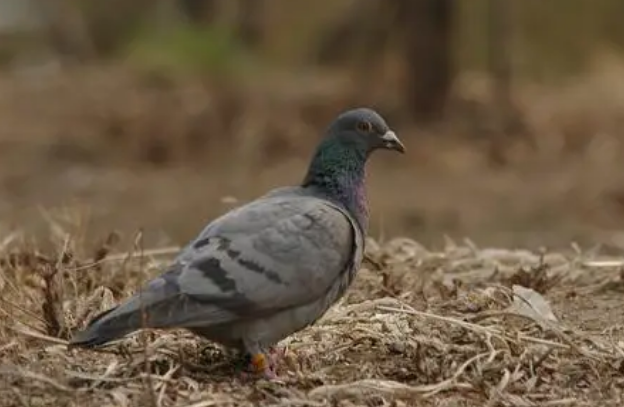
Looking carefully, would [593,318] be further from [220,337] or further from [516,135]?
[516,135]

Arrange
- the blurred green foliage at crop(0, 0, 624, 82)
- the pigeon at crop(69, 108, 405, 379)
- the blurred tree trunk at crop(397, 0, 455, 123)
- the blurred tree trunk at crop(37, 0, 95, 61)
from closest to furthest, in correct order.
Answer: the pigeon at crop(69, 108, 405, 379)
the blurred tree trunk at crop(397, 0, 455, 123)
the blurred green foliage at crop(0, 0, 624, 82)
the blurred tree trunk at crop(37, 0, 95, 61)

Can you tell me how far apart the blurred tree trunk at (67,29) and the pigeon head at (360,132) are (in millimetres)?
13339

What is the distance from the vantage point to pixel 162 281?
425 centimetres

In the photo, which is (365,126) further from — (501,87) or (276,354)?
(501,87)

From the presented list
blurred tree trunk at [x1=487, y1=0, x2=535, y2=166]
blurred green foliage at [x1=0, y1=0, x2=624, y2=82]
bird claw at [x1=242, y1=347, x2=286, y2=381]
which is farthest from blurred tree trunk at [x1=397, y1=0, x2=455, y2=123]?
Answer: bird claw at [x1=242, y1=347, x2=286, y2=381]

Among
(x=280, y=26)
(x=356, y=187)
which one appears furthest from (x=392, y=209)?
(x=280, y=26)

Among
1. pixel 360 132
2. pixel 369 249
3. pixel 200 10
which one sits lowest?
pixel 369 249

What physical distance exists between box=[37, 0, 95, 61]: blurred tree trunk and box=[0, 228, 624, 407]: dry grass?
42.9 ft

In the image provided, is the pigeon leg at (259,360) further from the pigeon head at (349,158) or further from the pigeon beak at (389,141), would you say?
the pigeon beak at (389,141)

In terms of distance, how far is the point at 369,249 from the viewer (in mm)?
6336

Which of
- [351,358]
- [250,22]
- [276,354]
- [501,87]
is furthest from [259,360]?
[250,22]

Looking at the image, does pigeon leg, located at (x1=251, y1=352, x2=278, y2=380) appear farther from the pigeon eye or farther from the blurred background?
the blurred background

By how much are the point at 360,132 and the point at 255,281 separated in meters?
0.74

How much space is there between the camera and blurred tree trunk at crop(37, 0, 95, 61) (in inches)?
727
